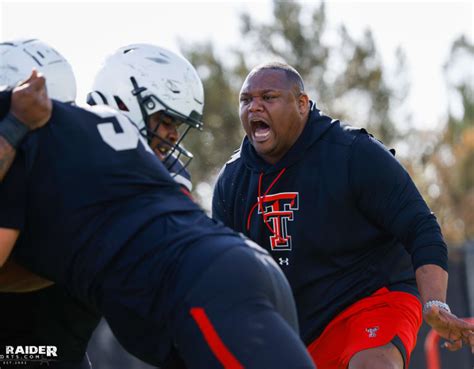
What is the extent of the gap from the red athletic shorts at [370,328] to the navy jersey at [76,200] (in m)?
1.90

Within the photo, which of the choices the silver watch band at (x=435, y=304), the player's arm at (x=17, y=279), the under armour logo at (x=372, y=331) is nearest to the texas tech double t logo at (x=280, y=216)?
the under armour logo at (x=372, y=331)

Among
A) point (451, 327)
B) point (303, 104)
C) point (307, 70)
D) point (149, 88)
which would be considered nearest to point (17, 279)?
point (149, 88)

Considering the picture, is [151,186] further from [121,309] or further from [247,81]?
[247,81]

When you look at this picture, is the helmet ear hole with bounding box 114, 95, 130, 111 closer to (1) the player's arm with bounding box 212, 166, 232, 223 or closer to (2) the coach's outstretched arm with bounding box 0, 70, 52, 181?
(2) the coach's outstretched arm with bounding box 0, 70, 52, 181

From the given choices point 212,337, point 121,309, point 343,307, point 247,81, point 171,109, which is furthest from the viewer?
point 247,81

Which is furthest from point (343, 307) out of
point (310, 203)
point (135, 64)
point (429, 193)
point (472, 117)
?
point (472, 117)

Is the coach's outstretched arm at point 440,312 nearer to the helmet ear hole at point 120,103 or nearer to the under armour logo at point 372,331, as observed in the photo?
the under armour logo at point 372,331

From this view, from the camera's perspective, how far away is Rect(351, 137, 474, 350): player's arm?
4781 millimetres

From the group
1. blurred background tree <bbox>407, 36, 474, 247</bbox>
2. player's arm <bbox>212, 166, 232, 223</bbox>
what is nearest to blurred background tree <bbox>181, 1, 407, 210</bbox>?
blurred background tree <bbox>407, 36, 474, 247</bbox>

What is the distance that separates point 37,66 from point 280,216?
1.75m

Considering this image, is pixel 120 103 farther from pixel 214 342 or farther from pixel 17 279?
pixel 214 342

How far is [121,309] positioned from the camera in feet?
11.4

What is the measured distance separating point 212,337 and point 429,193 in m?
19.9

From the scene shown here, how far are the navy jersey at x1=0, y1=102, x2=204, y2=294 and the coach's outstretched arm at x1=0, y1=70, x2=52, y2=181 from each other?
0.03 m
